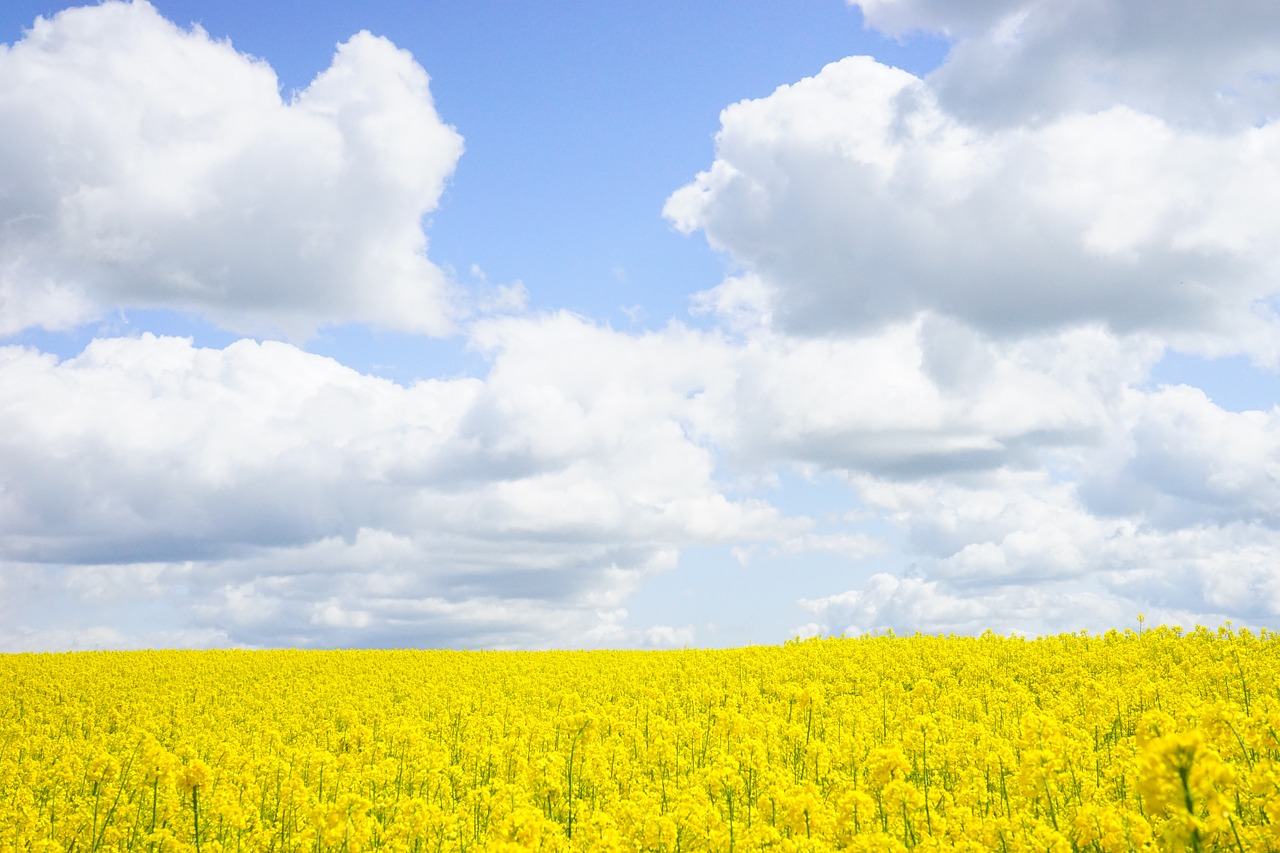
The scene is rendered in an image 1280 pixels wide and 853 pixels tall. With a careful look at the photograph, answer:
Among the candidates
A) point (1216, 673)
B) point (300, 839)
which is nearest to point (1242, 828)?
point (300, 839)

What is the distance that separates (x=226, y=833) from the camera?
10.3 metres

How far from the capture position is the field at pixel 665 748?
6.97m

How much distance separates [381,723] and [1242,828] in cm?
1683

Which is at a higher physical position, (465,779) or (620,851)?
(620,851)

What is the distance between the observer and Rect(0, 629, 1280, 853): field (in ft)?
22.9

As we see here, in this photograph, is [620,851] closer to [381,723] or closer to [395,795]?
[395,795]

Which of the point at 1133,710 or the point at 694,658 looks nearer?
the point at 1133,710

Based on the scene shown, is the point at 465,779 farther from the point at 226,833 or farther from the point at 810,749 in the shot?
the point at 810,749

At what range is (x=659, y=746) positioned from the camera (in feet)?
37.1

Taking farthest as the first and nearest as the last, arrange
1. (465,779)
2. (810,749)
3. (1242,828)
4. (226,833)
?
(465,779) → (810,749) → (226,833) → (1242,828)

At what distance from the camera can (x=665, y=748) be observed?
1132cm

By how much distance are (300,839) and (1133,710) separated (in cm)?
1460

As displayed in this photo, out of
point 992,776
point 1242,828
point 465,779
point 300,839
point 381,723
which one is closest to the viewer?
point 1242,828

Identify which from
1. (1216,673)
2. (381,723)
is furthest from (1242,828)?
(381,723)
